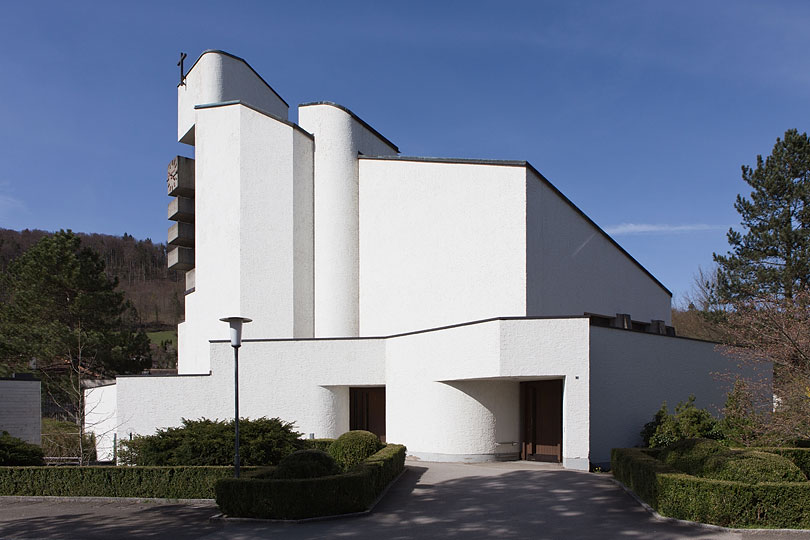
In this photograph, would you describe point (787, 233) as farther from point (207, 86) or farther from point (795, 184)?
point (207, 86)

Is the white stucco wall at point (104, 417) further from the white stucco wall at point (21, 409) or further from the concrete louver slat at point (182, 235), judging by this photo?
the concrete louver slat at point (182, 235)

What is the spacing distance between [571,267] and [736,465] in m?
13.8

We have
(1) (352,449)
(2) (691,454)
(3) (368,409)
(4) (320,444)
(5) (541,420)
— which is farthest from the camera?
(3) (368,409)

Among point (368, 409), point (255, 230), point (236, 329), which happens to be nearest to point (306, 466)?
point (236, 329)

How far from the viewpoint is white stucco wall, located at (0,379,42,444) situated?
24656 mm

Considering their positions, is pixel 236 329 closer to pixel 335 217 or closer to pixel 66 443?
pixel 335 217

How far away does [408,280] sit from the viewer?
78.7 ft

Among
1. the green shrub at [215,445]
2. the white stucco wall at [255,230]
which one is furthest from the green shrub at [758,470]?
the white stucco wall at [255,230]

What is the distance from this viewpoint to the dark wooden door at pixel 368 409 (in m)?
23.8

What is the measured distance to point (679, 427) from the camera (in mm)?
18672

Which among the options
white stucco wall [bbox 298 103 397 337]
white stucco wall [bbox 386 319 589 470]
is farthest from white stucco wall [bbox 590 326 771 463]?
white stucco wall [bbox 298 103 397 337]

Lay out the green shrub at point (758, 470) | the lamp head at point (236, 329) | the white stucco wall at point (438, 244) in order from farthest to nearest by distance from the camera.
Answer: the white stucco wall at point (438, 244) → the lamp head at point (236, 329) → the green shrub at point (758, 470)

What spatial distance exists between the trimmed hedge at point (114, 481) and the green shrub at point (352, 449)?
9.32ft

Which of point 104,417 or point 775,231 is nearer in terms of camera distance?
point 104,417
